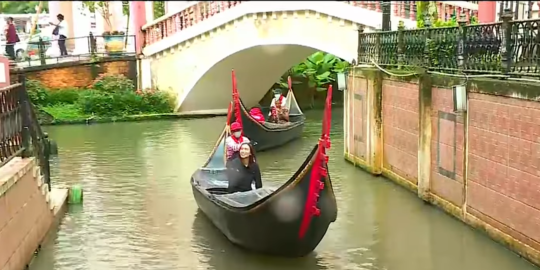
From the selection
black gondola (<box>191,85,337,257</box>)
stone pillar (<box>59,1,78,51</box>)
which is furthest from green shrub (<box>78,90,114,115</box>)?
black gondola (<box>191,85,337,257</box>)

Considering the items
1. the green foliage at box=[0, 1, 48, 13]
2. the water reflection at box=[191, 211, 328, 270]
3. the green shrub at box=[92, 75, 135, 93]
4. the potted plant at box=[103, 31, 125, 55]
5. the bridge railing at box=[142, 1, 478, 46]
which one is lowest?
the water reflection at box=[191, 211, 328, 270]

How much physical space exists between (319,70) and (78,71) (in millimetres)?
7718

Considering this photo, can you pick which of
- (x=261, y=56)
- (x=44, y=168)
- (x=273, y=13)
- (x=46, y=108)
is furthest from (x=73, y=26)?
(x=44, y=168)

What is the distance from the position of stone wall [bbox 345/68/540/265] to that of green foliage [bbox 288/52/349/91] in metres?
11.3

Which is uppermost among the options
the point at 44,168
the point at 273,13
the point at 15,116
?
the point at 273,13

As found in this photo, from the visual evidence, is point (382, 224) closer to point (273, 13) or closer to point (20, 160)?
point (20, 160)

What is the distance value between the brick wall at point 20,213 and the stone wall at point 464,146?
4505 millimetres

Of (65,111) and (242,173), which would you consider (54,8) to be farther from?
(242,173)

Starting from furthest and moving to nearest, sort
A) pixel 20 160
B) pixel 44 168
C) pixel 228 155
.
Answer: pixel 44 168, pixel 228 155, pixel 20 160

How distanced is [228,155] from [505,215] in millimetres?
2927

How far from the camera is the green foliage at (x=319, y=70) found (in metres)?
23.0

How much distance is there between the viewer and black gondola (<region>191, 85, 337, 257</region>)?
21.1 ft

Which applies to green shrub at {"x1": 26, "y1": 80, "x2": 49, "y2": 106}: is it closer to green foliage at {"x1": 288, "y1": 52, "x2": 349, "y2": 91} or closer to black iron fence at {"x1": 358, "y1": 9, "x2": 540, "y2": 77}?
green foliage at {"x1": 288, "y1": 52, "x2": 349, "y2": 91}

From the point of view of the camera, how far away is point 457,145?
828 cm
